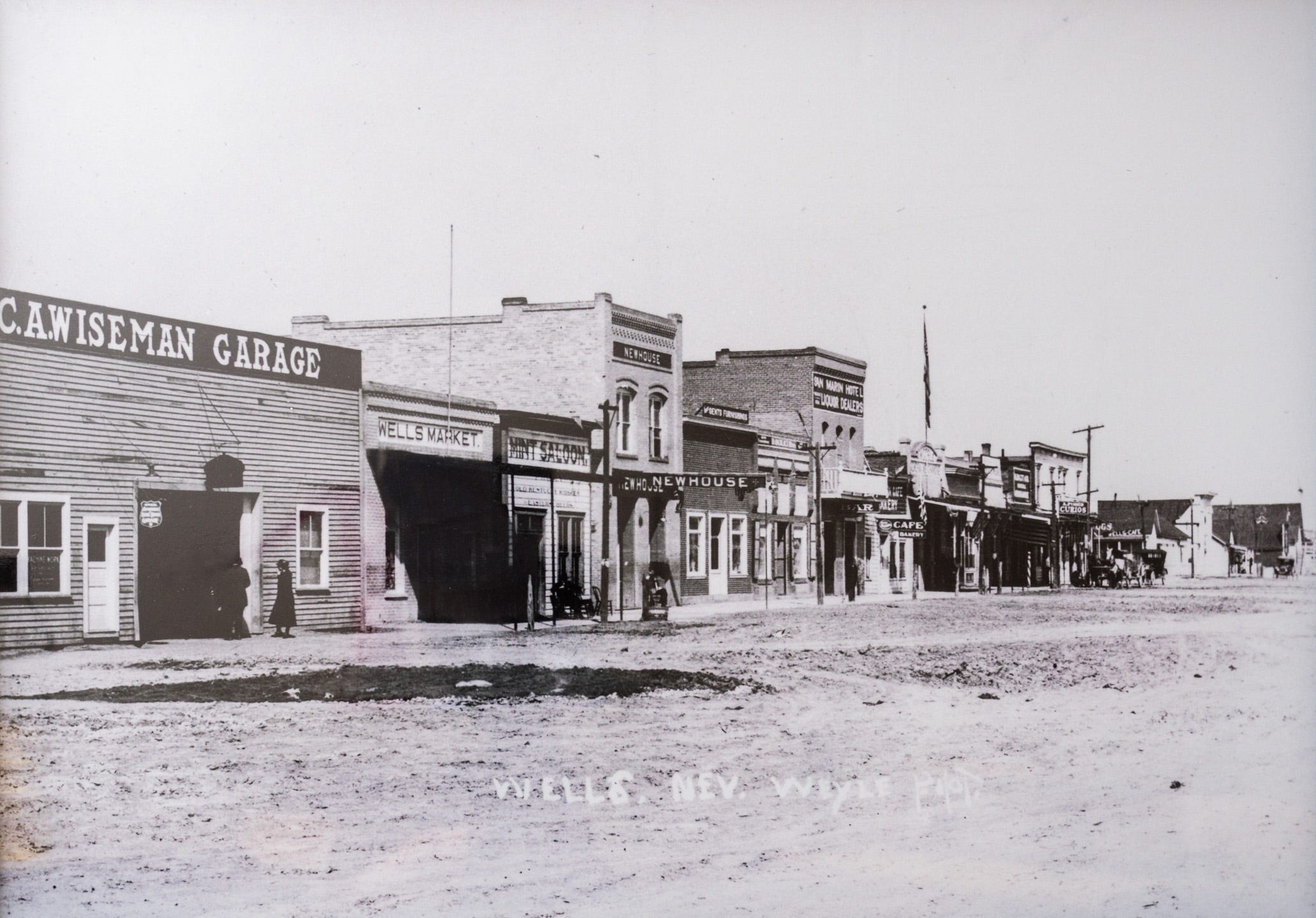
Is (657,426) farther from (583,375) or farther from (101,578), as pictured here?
(101,578)

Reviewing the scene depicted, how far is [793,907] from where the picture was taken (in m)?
8.62

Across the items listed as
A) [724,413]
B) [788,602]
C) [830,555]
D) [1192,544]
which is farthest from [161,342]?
[830,555]

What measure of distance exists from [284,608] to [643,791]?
461cm

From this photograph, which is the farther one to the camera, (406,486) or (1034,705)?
(406,486)

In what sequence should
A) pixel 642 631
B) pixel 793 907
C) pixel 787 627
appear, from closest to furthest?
1. pixel 793 907
2. pixel 642 631
3. pixel 787 627

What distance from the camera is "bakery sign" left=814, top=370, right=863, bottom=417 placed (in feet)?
60.8

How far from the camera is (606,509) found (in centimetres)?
1919

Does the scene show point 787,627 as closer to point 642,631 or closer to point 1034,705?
point 642,631

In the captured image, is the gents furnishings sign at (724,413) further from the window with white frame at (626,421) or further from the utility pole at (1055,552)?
the utility pole at (1055,552)

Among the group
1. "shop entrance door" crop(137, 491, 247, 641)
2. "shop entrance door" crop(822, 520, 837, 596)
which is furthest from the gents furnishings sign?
"shop entrance door" crop(137, 491, 247, 641)

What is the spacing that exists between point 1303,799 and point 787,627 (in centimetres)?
972

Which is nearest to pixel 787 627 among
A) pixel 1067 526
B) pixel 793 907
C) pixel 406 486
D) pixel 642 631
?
pixel 642 631

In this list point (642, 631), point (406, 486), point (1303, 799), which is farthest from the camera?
point (642, 631)

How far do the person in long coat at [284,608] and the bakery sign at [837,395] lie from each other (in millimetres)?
7138
